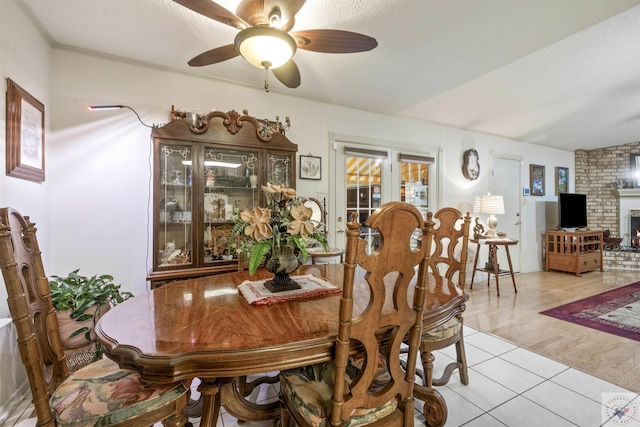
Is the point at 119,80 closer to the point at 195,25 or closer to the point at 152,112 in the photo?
the point at 152,112

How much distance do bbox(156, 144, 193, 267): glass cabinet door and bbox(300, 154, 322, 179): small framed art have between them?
1.24m

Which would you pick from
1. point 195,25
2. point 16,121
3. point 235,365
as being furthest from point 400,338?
point 16,121

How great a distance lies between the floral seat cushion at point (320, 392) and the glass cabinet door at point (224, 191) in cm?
168

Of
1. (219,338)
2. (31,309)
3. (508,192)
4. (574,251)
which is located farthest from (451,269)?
(574,251)

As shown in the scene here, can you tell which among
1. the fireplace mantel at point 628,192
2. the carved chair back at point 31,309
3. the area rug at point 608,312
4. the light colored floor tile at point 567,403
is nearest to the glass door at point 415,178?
the area rug at point 608,312

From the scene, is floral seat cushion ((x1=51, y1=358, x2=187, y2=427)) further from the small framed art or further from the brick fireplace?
the brick fireplace

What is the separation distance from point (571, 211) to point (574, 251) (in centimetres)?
86

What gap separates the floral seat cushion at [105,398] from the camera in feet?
3.18

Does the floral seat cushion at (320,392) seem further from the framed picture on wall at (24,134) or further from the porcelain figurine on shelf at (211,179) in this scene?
the framed picture on wall at (24,134)

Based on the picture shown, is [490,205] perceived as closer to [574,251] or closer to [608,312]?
[608,312]

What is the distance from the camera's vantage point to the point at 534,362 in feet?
7.20

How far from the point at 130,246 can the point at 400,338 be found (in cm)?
251

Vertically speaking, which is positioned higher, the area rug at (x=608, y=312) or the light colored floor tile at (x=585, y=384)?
the area rug at (x=608, y=312)

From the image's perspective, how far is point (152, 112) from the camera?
8.70ft
